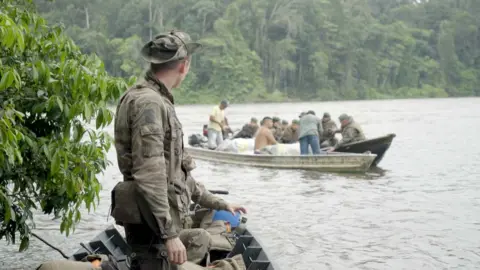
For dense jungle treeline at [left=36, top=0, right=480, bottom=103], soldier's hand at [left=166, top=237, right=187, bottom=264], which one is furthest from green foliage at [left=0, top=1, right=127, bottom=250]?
dense jungle treeline at [left=36, top=0, right=480, bottom=103]

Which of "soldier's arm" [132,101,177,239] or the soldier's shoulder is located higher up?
the soldier's shoulder

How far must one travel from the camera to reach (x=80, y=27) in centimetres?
8394

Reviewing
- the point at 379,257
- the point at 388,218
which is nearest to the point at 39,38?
the point at 379,257

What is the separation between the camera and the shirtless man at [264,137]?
57.5ft

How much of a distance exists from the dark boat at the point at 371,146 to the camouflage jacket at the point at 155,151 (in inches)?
523

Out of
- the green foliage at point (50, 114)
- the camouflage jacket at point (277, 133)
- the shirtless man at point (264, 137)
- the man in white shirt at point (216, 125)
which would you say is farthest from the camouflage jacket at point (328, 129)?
the green foliage at point (50, 114)

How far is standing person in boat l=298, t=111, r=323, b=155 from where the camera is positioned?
53.9 feet

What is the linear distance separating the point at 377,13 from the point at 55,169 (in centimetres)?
10637

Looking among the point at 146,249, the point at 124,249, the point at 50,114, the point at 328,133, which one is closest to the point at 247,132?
the point at 328,133

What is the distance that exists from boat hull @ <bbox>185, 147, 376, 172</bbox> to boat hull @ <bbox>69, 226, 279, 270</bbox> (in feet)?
32.8

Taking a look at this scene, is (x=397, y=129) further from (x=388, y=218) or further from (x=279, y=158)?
(x=388, y=218)

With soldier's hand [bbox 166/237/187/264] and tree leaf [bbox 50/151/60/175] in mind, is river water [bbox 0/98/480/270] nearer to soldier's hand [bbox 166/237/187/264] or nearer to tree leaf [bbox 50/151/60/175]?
tree leaf [bbox 50/151/60/175]

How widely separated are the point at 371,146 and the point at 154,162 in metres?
14.1

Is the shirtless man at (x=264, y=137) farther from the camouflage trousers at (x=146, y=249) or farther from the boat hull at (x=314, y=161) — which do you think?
the camouflage trousers at (x=146, y=249)
